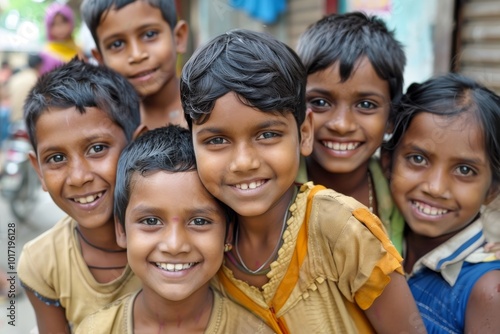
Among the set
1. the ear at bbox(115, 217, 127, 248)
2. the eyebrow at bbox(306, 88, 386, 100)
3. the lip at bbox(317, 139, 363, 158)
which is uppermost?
the eyebrow at bbox(306, 88, 386, 100)

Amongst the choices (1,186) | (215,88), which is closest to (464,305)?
(215,88)

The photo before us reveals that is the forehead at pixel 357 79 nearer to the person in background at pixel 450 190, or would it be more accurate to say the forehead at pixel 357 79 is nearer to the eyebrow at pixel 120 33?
the person in background at pixel 450 190

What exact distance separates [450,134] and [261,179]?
76 cm

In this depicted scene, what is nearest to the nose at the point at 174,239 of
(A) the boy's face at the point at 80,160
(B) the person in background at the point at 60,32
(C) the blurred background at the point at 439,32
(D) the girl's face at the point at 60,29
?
(A) the boy's face at the point at 80,160

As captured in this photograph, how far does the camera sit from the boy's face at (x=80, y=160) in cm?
185

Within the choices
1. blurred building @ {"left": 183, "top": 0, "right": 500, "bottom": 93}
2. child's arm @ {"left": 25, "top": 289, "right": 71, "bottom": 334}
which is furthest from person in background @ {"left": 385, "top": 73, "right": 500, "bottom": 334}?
blurred building @ {"left": 183, "top": 0, "right": 500, "bottom": 93}

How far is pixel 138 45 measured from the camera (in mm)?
2412

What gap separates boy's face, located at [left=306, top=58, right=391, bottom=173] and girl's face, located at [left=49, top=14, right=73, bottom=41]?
3354mm

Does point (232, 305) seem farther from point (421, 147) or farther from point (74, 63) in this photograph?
point (74, 63)

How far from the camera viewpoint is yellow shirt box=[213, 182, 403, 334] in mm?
1518

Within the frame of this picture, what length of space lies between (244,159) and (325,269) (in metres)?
0.45

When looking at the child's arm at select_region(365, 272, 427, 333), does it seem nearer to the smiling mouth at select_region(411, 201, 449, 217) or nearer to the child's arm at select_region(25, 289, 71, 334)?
the smiling mouth at select_region(411, 201, 449, 217)

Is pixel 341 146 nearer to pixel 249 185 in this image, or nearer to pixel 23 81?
pixel 249 185

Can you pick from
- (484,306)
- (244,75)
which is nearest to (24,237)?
(244,75)
